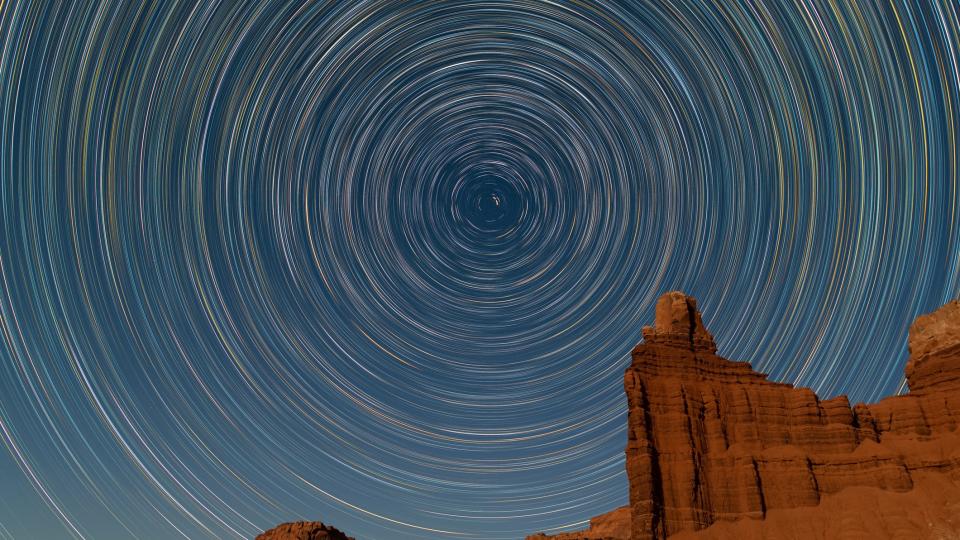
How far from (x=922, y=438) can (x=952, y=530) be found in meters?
20.3

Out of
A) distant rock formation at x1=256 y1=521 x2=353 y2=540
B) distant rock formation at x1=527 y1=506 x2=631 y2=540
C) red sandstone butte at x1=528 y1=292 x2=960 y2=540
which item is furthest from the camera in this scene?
distant rock formation at x1=527 y1=506 x2=631 y2=540

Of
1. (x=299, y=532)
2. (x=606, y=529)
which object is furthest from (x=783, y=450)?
(x=299, y=532)

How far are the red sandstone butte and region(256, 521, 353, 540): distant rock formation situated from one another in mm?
37729

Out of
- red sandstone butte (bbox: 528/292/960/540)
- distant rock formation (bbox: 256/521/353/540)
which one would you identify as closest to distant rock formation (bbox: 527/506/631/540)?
red sandstone butte (bbox: 528/292/960/540)

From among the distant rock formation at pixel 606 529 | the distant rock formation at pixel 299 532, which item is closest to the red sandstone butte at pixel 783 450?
the distant rock formation at pixel 606 529

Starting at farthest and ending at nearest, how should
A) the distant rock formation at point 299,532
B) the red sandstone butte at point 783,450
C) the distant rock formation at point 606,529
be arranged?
the distant rock formation at point 606,529
the distant rock formation at point 299,532
the red sandstone butte at point 783,450

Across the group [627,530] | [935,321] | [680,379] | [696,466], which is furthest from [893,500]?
[627,530]

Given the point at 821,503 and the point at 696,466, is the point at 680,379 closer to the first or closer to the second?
the point at 696,466

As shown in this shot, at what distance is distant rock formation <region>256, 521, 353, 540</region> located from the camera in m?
79.6

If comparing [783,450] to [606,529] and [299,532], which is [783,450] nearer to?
[606,529]

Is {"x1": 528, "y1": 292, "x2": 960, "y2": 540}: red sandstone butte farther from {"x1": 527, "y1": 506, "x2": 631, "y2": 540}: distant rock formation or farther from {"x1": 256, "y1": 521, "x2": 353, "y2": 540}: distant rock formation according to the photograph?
{"x1": 256, "y1": 521, "x2": 353, "y2": 540}: distant rock formation

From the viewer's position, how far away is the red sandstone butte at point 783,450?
73188 millimetres

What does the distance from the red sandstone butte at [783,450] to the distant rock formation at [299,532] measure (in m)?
37.7

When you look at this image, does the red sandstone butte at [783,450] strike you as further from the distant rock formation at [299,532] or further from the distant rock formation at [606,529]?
the distant rock formation at [299,532]
